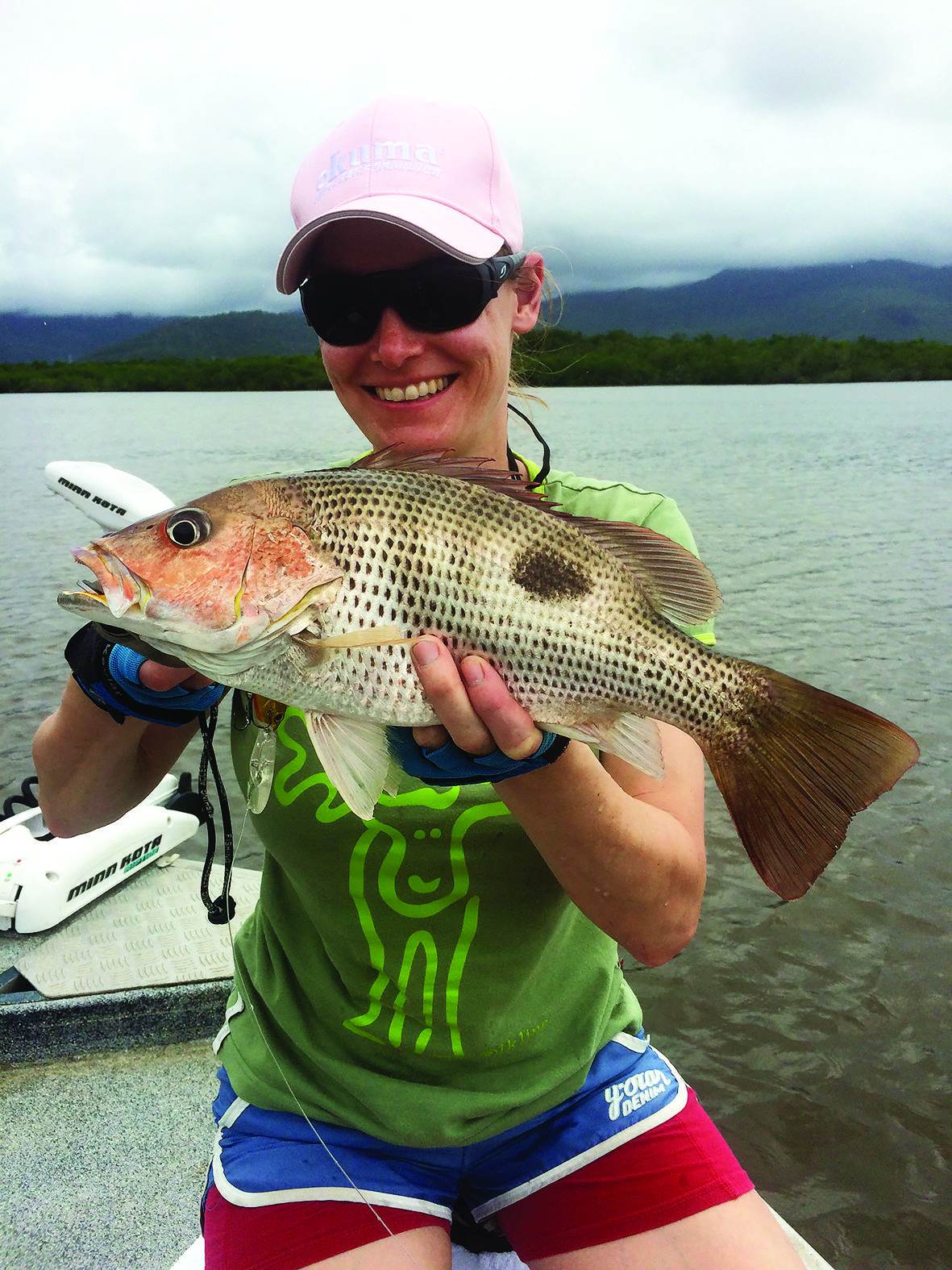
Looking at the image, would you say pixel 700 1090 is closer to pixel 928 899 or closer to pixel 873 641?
pixel 928 899

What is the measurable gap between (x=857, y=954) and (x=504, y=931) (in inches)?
184

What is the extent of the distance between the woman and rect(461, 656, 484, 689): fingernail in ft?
0.93

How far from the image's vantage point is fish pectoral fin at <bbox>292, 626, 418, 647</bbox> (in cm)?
170

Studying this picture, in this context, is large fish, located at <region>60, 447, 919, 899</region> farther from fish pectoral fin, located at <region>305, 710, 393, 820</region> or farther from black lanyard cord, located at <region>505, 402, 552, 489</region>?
black lanyard cord, located at <region>505, 402, 552, 489</region>

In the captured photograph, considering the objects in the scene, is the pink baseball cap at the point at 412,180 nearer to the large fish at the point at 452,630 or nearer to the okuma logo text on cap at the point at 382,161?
the okuma logo text on cap at the point at 382,161

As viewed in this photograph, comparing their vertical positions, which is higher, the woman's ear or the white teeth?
the woman's ear

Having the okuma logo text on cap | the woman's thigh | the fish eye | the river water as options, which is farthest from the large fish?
the river water

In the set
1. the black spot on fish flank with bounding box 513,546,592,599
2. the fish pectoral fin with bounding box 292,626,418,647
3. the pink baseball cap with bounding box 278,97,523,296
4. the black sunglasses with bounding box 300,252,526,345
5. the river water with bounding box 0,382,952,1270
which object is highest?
the pink baseball cap with bounding box 278,97,523,296

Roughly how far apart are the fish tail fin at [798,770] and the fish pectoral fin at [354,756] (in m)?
0.68

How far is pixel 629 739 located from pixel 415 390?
114 centimetres

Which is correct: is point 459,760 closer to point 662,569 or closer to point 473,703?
point 473,703

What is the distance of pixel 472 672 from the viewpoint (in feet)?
5.65

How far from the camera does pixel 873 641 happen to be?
10.9 metres

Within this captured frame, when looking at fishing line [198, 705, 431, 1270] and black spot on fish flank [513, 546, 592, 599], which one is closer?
black spot on fish flank [513, 546, 592, 599]
